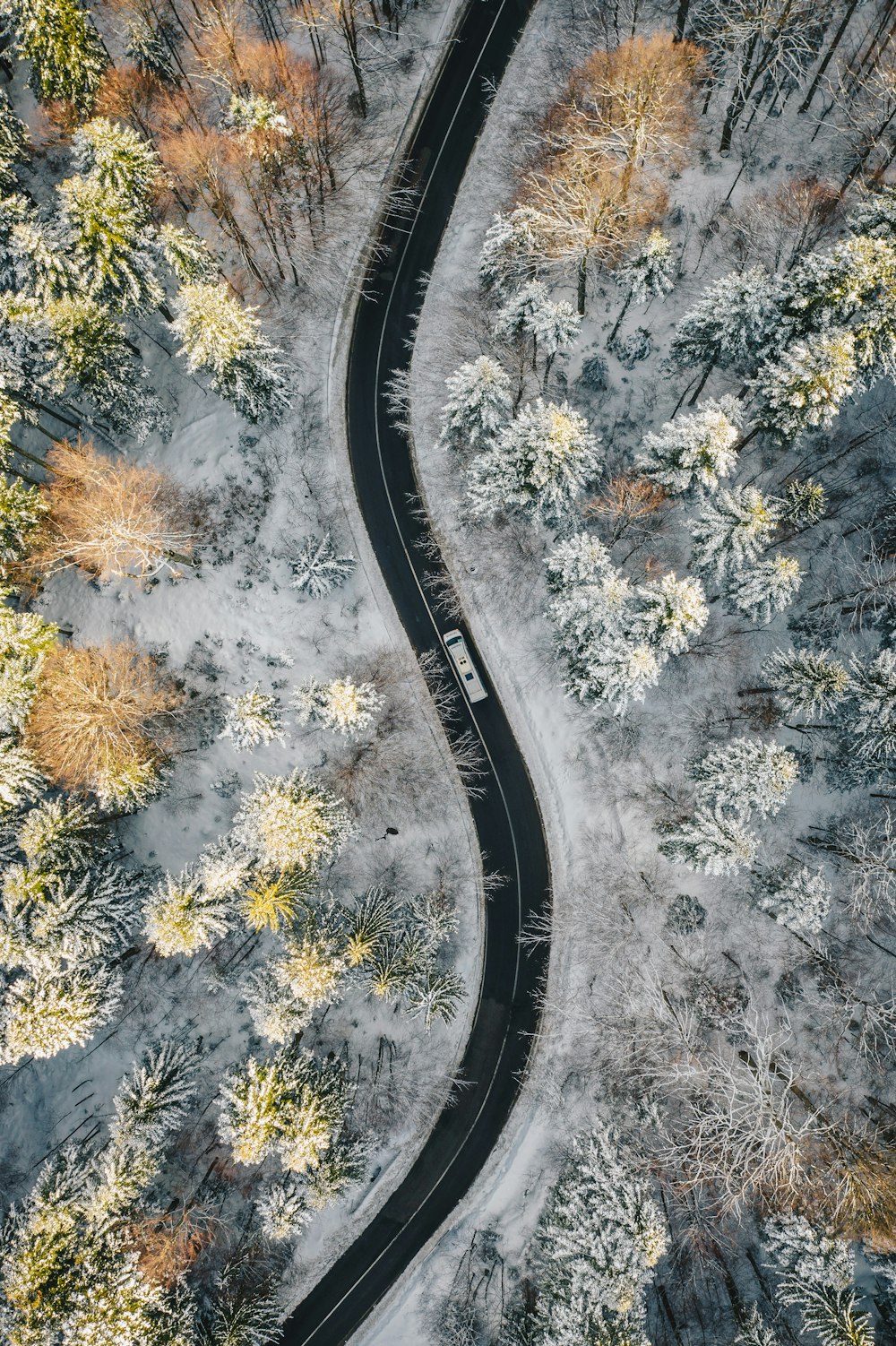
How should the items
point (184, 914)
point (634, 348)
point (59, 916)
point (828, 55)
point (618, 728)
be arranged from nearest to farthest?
point (59, 916), point (184, 914), point (828, 55), point (634, 348), point (618, 728)

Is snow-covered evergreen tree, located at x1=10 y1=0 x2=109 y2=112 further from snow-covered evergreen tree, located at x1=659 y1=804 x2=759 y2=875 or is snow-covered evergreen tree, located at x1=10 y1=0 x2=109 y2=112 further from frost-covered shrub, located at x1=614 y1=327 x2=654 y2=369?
snow-covered evergreen tree, located at x1=659 y1=804 x2=759 y2=875

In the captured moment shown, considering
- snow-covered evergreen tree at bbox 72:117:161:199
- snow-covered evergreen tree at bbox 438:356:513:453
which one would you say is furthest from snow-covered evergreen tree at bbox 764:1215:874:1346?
snow-covered evergreen tree at bbox 72:117:161:199

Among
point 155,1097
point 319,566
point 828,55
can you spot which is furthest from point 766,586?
point 155,1097

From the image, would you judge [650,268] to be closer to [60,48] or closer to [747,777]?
[747,777]

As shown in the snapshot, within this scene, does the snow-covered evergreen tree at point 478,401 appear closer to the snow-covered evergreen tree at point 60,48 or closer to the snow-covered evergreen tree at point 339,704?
the snow-covered evergreen tree at point 339,704

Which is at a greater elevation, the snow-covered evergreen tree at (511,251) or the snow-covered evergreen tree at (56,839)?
the snow-covered evergreen tree at (511,251)

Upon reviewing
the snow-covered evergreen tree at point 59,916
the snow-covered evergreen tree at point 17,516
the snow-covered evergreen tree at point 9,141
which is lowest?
the snow-covered evergreen tree at point 59,916

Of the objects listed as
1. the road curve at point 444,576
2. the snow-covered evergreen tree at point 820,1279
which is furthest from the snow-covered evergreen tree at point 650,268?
the snow-covered evergreen tree at point 820,1279
